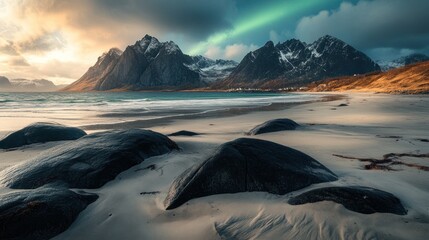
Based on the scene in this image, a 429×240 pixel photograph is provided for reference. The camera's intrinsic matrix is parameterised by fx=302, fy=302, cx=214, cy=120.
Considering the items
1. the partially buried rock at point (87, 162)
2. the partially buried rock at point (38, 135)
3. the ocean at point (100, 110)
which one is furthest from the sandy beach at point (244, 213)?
the ocean at point (100, 110)

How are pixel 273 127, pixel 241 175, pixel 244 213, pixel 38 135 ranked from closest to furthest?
pixel 244 213 → pixel 241 175 → pixel 38 135 → pixel 273 127

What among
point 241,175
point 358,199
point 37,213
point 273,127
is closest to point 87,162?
point 37,213

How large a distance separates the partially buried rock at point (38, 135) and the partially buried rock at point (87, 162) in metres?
4.12

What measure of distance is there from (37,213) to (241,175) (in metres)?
2.69

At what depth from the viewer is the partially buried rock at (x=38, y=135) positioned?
378 inches

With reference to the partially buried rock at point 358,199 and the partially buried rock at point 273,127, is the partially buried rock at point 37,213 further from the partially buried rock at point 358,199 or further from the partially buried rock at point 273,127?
the partially buried rock at point 273,127

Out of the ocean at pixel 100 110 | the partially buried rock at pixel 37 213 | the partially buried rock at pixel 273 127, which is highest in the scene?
the partially buried rock at pixel 37 213

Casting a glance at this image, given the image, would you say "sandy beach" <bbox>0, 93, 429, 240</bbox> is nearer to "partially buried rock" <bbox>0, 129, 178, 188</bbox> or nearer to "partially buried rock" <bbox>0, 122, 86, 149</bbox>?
"partially buried rock" <bbox>0, 129, 178, 188</bbox>

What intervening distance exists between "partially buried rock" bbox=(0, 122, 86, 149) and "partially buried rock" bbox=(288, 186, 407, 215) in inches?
349

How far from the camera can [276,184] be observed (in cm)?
442

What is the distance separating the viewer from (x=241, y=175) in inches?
177

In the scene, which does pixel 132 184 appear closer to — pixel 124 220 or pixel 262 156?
pixel 124 220

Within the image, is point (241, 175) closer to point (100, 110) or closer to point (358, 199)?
point (358, 199)

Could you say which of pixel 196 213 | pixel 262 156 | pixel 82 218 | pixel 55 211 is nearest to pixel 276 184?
pixel 262 156
